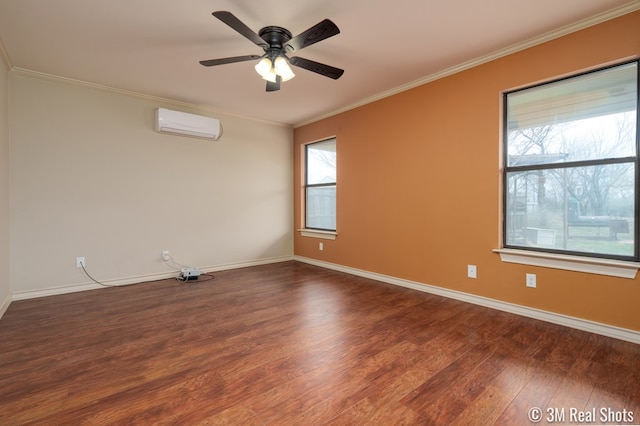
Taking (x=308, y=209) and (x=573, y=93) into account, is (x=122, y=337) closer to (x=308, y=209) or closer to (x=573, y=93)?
(x=308, y=209)

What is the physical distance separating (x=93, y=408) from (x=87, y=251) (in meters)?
2.78

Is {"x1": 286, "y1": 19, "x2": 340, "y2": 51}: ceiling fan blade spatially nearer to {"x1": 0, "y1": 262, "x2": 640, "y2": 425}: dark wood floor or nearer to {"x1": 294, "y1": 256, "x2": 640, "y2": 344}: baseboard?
{"x1": 0, "y1": 262, "x2": 640, "y2": 425}: dark wood floor

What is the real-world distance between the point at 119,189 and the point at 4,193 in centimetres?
105

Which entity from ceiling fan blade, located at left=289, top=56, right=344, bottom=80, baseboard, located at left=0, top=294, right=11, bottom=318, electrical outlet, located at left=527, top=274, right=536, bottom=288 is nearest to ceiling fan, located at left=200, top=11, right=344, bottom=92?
ceiling fan blade, located at left=289, top=56, right=344, bottom=80

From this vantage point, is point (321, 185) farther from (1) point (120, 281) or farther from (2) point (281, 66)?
(1) point (120, 281)

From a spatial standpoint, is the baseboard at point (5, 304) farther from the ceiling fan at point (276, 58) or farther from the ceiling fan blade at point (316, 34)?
the ceiling fan blade at point (316, 34)

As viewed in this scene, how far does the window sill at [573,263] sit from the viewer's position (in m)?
2.30

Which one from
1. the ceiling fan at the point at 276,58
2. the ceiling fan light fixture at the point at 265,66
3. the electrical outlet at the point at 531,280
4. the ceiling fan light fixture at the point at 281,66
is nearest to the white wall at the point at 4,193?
the ceiling fan at the point at 276,58

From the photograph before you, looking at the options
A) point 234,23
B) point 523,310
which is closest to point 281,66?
point 234,23

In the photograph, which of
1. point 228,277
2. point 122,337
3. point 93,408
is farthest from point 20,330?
point 228,277

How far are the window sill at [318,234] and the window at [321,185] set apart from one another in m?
0.11

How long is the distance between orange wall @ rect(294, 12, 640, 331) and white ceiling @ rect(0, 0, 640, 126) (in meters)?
0.22

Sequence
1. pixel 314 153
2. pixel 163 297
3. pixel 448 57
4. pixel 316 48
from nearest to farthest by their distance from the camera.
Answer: pixel 316 48 < pixel 448 57 < pixel 163 297 < pixel 314 153

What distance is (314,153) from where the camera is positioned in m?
5.42
